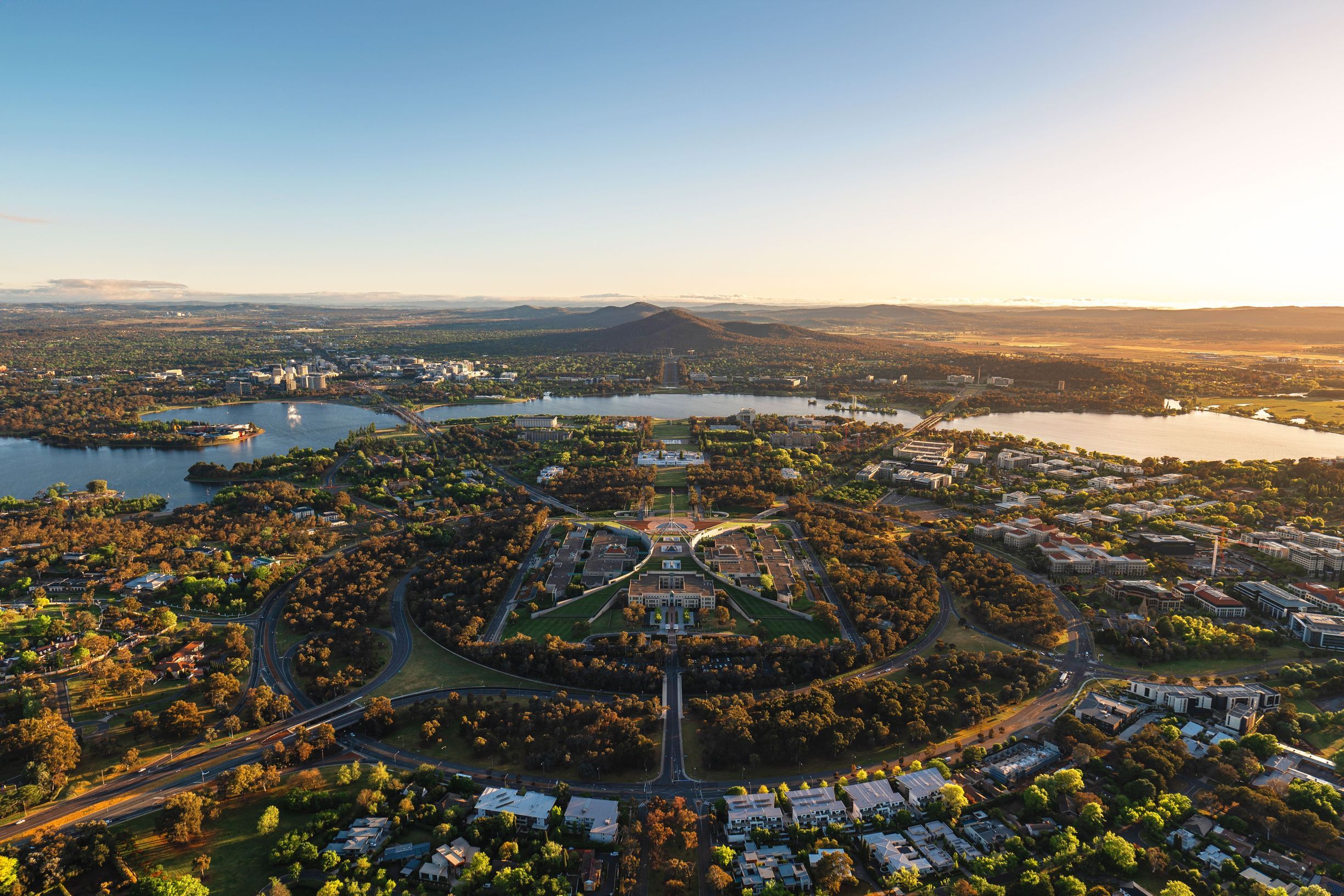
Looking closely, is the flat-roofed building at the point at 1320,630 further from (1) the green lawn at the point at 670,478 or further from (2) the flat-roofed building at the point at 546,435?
(2) the flat-roofed building at the point at 546,435

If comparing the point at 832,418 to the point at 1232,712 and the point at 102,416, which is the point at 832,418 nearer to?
the point at 1232,712

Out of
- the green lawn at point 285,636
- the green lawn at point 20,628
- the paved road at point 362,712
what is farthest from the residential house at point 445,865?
the green lawn at point 20,628

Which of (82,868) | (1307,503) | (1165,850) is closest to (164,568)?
(82,868)

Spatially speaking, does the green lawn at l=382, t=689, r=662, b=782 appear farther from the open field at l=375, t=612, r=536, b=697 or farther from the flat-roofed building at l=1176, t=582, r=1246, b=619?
the flat-roofed building at l=1176, t=582, r=1246, b=619

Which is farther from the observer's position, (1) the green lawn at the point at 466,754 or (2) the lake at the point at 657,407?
(2) the lake at the point at 657,407

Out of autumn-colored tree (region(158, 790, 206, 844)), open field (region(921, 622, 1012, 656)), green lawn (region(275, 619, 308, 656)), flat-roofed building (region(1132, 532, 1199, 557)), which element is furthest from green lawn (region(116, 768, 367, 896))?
flat-roofed building (region(1132, 532, 1199, 557))

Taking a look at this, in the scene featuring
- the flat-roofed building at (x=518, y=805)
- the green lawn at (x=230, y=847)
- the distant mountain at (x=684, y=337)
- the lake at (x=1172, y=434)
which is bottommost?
the green lawn at (x=230, y=847)
